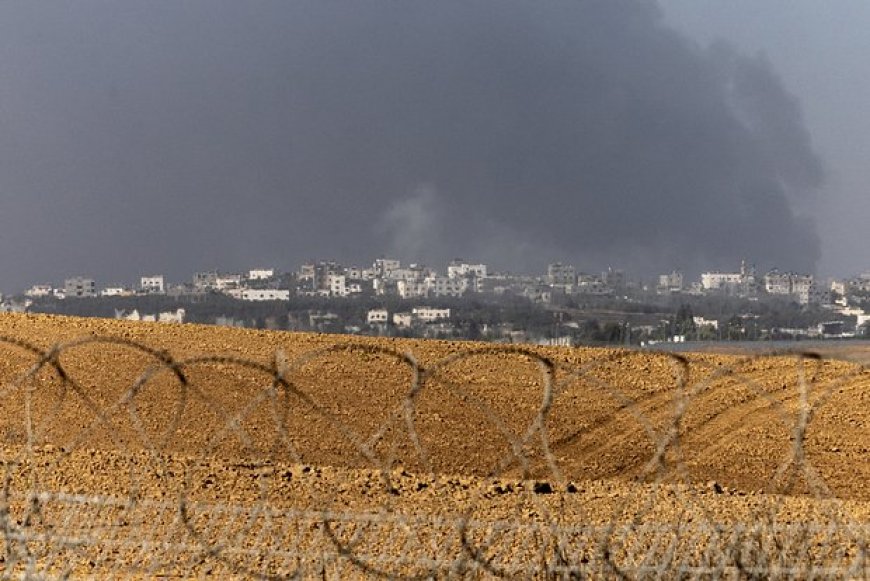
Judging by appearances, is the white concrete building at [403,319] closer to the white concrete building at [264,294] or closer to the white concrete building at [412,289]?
the white concrete building at [264,294]

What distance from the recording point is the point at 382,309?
227 feet

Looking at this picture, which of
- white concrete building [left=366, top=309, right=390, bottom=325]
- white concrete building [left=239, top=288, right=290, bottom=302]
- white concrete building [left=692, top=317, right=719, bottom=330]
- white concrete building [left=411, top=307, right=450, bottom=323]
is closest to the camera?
white concrete building [left=366, top=309, right=390, bottom=325]

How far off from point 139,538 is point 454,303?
61.6 m

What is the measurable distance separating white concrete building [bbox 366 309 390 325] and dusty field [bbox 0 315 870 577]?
34.6m

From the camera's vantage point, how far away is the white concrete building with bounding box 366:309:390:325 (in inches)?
2549

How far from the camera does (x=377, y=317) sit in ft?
217

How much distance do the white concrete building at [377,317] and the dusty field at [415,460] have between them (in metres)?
34.6

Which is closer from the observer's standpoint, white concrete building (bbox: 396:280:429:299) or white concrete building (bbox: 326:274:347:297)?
white concrete building (bbox: 326:274:347:297)

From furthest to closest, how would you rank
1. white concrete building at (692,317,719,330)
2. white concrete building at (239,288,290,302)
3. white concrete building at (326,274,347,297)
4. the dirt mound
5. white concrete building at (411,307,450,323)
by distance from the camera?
white concrete building at (326,274,347,297)
white concrete building at (239,288,290,302)
white concrete building at (411,307,450,323)
white concrete building at (692,317,719,330)
the dirt mound

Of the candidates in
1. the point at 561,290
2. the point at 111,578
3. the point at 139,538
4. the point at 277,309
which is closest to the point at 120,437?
the point at 139,538

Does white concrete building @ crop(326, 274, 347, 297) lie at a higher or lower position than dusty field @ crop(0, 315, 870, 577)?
higher

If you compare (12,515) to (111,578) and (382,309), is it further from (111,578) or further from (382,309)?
(382,309)

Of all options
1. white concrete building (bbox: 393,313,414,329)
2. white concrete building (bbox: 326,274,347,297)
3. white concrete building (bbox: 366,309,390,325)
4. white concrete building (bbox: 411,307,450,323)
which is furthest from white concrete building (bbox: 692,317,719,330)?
white concrete building (bbox: 326,274,347,297)

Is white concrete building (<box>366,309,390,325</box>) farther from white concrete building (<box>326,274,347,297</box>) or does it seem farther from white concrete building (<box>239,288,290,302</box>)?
white concrete building (<box>326,274,347,297</box>)
